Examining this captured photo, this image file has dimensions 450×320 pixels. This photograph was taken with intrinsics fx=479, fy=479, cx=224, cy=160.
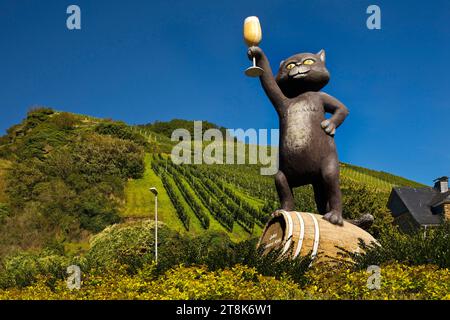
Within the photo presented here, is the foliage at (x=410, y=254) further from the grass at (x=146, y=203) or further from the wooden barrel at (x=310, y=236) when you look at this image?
the grass at (x=146, y=203)

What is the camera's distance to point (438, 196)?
113 ft

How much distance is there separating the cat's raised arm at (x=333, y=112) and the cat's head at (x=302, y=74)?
254 millimetres

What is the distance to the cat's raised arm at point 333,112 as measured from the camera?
297 inches

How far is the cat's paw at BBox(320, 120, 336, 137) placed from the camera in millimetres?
7516

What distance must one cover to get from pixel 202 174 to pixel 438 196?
2171 centimetres

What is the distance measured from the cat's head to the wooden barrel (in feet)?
7.52

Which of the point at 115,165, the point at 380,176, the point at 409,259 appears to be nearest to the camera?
the point at 409,259

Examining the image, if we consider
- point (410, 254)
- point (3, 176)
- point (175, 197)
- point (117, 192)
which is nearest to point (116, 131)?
point (3, 176)

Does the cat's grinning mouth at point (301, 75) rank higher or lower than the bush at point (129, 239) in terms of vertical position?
higher

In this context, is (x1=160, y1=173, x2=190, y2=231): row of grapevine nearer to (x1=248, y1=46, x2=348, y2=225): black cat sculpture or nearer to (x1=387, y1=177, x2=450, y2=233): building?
(x1=387, y1=177, x2=450, y2=233): building

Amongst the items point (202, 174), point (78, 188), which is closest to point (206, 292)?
point (78, 188)

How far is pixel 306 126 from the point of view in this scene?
7512mm

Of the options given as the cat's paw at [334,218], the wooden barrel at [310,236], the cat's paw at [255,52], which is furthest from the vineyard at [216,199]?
the wooden barrel at [310,236]
